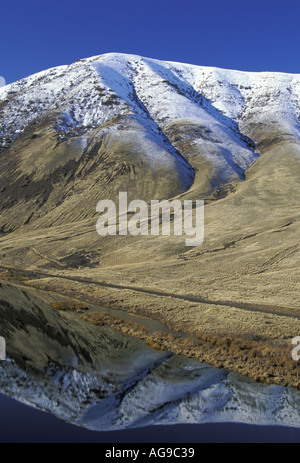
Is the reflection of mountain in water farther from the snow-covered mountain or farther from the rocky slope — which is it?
the snow-covered mountain

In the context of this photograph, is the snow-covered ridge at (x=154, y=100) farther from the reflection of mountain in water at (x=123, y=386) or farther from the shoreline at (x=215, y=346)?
the reflection of mountain in water at (x=123, y=386)

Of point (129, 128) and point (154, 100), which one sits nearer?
point (129, 128)

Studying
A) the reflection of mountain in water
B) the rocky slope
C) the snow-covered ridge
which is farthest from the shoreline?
the snow-covered ridge

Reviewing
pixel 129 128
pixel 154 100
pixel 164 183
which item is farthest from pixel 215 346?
pixel 154 100

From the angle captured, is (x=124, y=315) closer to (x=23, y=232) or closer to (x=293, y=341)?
(x=293, y=341)

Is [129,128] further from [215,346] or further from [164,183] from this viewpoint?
[215,346]
